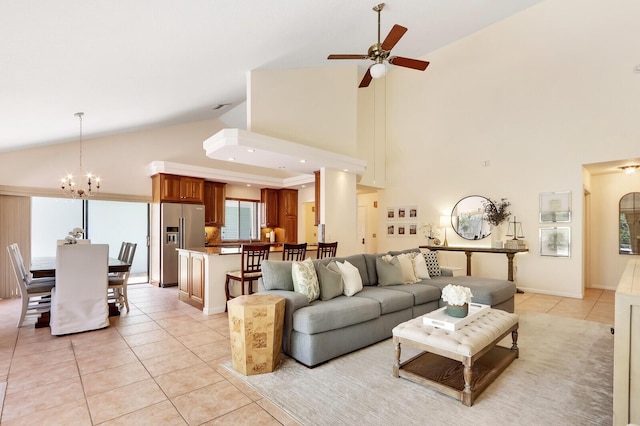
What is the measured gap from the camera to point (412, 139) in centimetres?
861

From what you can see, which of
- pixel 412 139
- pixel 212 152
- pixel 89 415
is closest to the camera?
pixel 89 415

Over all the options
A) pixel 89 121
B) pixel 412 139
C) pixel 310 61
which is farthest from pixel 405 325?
pixel 412 139

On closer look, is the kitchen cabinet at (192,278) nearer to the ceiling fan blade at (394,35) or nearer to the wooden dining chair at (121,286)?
the wooden dining chair at (121,286)

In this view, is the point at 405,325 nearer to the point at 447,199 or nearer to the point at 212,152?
the point at 212,152

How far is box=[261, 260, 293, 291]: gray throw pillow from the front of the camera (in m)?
3.57

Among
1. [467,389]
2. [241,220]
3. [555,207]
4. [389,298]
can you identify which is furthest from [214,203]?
[555,207]

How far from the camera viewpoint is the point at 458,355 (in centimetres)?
240

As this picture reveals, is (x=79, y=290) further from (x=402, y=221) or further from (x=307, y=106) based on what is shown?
(x=402, y=221)

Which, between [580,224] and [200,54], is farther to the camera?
[580,224]

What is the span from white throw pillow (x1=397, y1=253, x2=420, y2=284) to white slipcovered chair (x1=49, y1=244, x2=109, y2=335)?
3991 millimetres

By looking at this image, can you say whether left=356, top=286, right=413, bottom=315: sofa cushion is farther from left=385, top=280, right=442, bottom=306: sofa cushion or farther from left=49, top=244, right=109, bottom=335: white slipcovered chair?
left=49, top=244, right=109, bottom=335: white slipcovered chair

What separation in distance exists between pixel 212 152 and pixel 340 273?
278 cm

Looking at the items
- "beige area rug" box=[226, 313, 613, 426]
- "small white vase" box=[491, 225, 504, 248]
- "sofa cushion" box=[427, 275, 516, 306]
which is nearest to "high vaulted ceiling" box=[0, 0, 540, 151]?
"beige area rug" box=[226, 313, 613, 426]

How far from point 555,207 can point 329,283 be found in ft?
17.7
